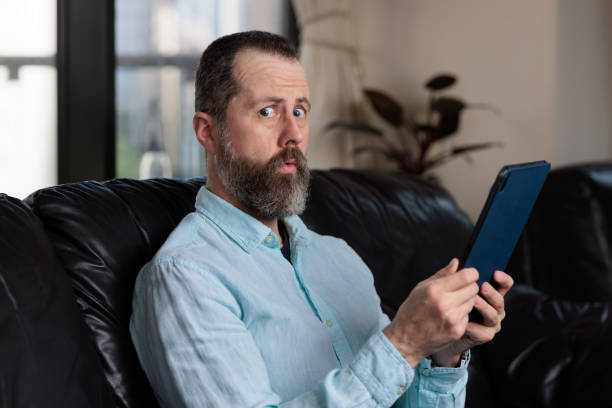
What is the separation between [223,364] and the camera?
1033 mm

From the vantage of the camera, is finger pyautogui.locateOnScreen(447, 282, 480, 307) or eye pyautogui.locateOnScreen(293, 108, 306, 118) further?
eye pyautogui.locateOnScreen(293, 108, 306, 118)

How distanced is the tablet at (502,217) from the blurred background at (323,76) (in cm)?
203

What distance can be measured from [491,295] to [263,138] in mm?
452

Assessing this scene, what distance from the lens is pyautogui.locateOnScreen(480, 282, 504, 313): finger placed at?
3.61 ft

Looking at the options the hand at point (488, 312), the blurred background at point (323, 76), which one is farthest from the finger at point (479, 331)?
the blurred background at point (323, 76)

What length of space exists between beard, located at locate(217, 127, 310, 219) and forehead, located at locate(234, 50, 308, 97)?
94 mm

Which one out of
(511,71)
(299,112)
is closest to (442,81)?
(511,71)

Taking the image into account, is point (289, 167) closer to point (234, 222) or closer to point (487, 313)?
point (234, 222)

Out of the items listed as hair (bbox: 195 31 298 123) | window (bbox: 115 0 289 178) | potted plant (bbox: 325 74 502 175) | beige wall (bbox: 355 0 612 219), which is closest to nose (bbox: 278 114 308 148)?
hair (bbox: 195 31 298 123)

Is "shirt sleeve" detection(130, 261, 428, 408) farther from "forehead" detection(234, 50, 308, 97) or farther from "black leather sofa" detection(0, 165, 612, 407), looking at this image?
"forehead" detection(234, 50, 308, 97)

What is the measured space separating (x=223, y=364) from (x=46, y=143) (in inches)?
79.1

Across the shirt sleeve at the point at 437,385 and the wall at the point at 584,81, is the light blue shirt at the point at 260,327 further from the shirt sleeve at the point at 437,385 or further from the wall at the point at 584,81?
the wall at the point at 584,81

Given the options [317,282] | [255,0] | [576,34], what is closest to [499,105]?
[576,34]

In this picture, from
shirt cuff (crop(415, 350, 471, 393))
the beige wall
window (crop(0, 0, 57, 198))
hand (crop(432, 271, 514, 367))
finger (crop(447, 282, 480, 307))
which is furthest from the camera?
the beige wall
